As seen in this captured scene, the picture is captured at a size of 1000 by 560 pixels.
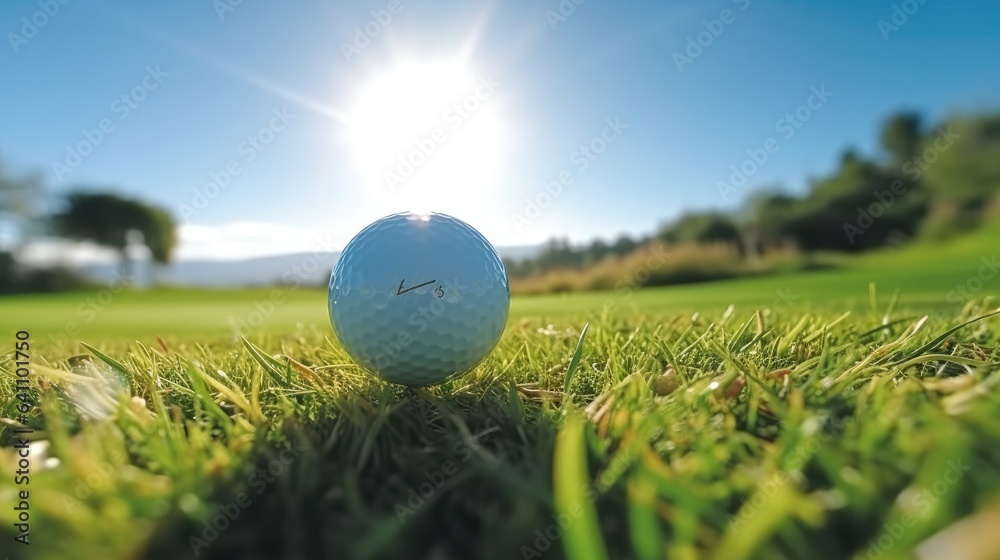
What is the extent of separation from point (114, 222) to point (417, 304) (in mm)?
44174

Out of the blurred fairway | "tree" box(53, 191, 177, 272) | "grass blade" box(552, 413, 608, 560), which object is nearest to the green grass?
"grass blade" box(552, 413, 608, 560)

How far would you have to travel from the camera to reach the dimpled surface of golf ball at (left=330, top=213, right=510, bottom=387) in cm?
261

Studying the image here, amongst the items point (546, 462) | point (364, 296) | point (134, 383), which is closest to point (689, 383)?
point (546, 462)

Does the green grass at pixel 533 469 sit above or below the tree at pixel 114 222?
below

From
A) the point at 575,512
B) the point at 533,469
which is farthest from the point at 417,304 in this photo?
the point at 575,512

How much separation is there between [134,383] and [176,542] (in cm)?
153

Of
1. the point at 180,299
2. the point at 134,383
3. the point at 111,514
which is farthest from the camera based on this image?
the point at 180,299

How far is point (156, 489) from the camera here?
128 centimetres

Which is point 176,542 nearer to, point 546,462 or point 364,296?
point 546,462

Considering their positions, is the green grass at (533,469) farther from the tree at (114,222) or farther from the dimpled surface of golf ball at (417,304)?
the tree at (114,222)

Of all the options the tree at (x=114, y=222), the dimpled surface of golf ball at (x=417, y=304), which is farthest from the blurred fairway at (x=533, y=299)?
the tree at (x=114, y=222)

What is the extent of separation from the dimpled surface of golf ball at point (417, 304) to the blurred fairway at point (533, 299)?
4047 mm
